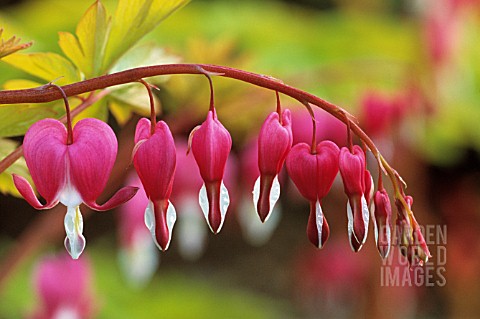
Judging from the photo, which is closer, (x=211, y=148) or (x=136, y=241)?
(x=211, y=148)

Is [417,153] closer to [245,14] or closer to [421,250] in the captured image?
[245,14]

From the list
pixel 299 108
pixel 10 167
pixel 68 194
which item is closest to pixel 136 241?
pixel 299 108

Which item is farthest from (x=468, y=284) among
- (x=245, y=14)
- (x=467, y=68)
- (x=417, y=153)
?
(x=245, y=14)

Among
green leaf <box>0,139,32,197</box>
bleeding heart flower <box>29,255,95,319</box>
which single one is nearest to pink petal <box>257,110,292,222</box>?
green leaf <box>0,139,32,197</box>

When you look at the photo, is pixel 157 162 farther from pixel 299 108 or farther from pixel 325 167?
pixel 299 108

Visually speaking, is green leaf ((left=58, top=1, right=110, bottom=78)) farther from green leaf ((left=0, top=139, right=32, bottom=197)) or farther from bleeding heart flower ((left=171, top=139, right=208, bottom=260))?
bleeding heart flower ((left=171, top=139, right=208, bottom=260))

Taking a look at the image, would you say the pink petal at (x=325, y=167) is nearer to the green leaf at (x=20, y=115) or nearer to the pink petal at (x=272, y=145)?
the pink petal at (x=272, y=145)

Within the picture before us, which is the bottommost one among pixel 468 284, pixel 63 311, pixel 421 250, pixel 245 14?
pixel 468 284
